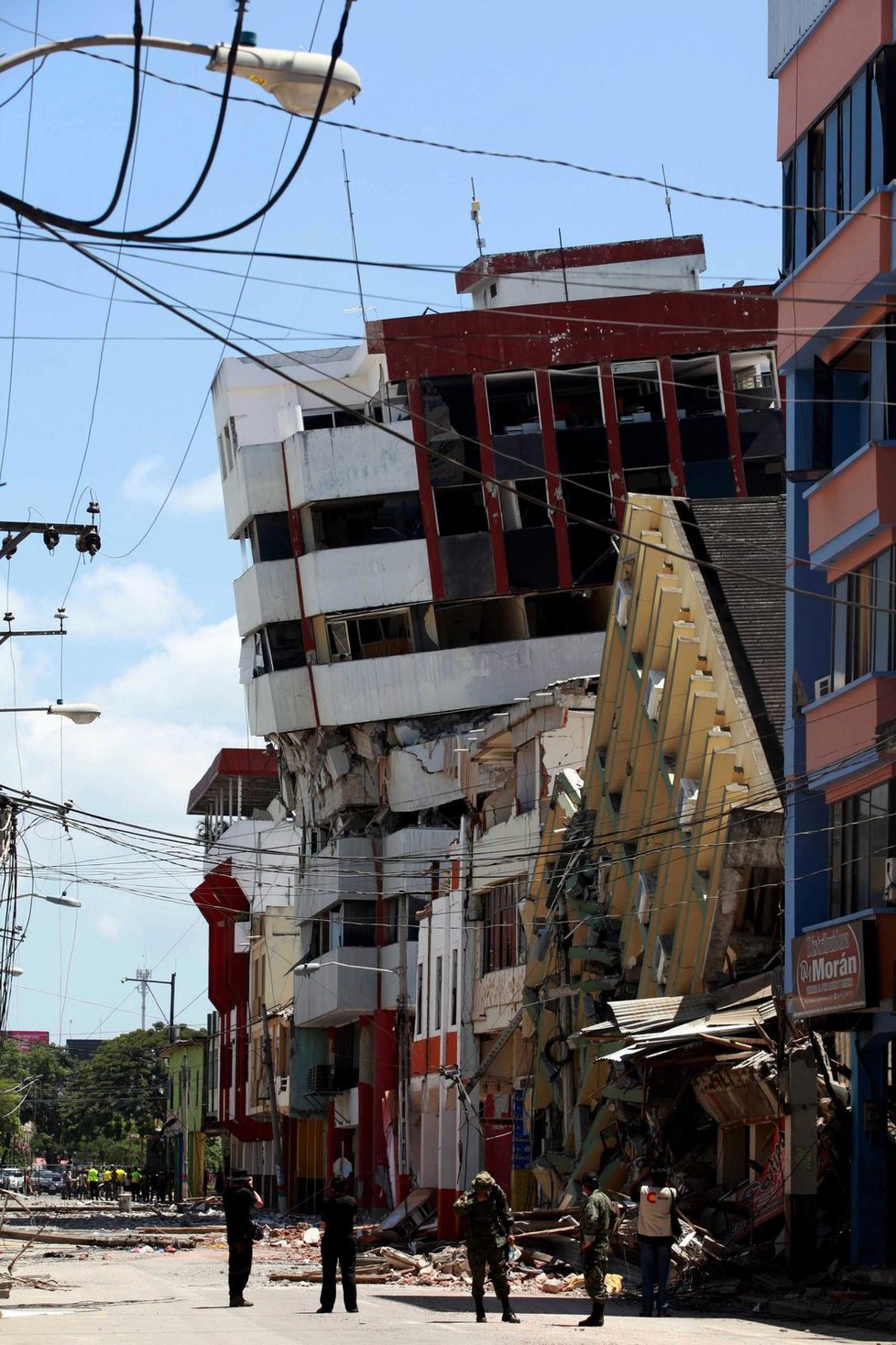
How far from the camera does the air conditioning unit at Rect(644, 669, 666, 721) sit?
3784 centimetres

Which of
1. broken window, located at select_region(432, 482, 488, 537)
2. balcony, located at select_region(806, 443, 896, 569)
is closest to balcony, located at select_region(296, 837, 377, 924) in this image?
broken window, located at select_region(432, 482, 488, 537)

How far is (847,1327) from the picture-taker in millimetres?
20500

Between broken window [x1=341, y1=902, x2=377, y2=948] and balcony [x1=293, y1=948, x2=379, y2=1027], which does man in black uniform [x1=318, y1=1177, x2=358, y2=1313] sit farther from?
broken window [x1=341, y1=902, x2=377, y2=948]

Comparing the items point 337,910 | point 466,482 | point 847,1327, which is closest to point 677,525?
point 847,1327

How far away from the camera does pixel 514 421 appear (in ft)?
229

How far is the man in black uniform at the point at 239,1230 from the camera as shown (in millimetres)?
23438

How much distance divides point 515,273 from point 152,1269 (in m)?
48.9

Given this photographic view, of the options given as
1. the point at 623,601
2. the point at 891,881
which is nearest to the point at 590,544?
the point at 623,601

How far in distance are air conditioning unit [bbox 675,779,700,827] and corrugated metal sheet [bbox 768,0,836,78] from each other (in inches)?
466

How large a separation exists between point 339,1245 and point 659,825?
50.4ft

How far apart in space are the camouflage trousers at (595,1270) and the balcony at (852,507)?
953 cm

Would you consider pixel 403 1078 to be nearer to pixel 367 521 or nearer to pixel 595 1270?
pixel 367 521

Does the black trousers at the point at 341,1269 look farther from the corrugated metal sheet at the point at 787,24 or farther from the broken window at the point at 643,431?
the broken window at the point at 643,431

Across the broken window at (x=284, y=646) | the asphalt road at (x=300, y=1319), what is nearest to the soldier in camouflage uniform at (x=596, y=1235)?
the asphalt road at (x=300, y=1319)
